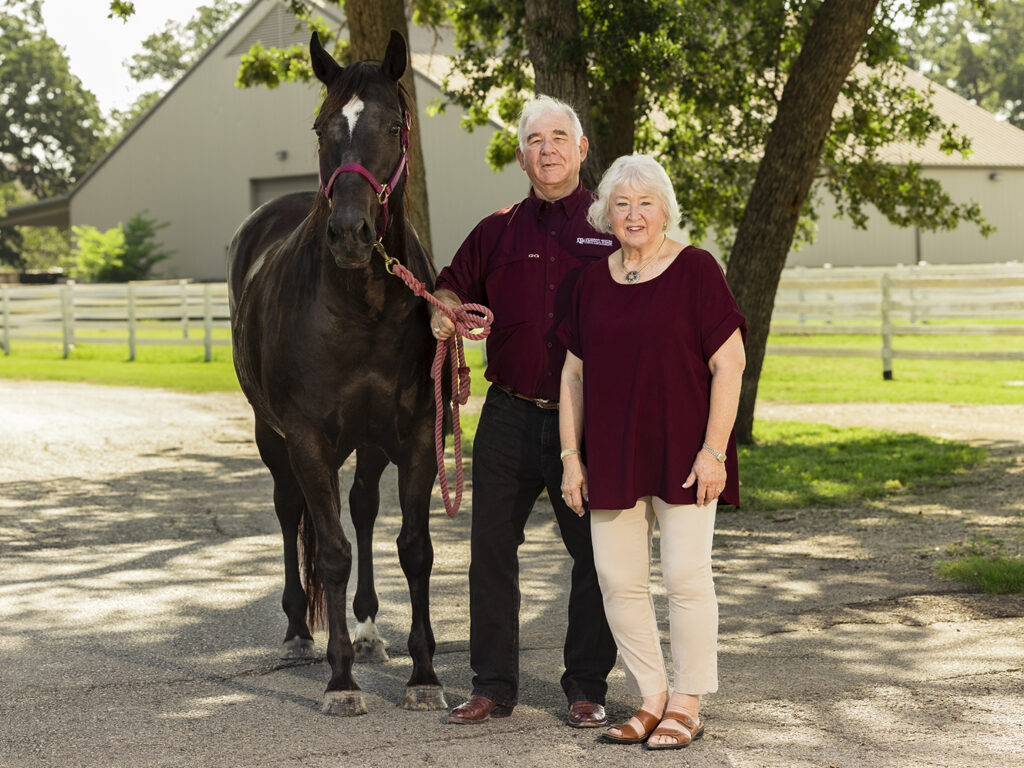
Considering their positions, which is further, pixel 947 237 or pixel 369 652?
pixel 947 237

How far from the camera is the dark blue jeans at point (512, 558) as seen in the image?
14.4 ft

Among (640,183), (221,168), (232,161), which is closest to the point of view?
(640,183)

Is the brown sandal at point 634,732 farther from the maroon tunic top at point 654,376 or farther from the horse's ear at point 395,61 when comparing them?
the horse's ear at point 395,61

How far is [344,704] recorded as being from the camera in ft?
14.5

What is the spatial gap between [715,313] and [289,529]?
264cm

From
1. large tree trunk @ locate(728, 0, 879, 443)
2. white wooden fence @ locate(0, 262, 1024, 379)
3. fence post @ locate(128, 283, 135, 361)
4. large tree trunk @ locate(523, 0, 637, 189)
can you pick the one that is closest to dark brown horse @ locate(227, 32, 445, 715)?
large tree trunk @ locate(523, 0, 637, 189)

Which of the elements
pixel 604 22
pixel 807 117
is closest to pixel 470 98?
pixel 604 22

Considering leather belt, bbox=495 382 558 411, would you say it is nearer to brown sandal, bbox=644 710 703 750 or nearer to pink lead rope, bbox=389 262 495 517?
pink lead rope, bbox=389 262 495 517

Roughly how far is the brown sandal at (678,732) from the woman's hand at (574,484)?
717mm

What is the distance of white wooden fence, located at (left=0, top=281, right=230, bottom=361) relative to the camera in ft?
76.8

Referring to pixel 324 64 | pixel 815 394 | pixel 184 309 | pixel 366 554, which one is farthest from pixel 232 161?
pixel 324 64

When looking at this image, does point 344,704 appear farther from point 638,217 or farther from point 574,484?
point 638,217

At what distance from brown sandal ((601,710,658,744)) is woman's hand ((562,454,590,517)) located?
0.69m

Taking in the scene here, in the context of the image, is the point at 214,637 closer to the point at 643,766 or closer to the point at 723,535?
the point at 643,766
